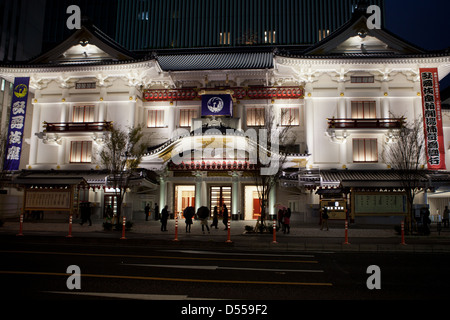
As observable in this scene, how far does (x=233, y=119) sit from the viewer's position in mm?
30422

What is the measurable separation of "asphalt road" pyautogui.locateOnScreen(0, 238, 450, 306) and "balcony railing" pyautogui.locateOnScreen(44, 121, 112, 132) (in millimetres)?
18364

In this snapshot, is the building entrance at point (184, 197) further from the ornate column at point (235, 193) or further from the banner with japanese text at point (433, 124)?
the banner with japanese text at point (433, 124)

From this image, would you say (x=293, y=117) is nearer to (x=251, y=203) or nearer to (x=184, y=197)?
(x=251, y=203)

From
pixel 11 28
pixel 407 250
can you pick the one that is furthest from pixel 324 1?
pixel 407 250

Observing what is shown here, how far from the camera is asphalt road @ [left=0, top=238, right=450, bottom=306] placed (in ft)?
23.3

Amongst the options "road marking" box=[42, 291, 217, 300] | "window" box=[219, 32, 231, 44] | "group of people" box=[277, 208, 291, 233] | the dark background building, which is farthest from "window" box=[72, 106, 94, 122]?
"window" box=[219, 32, 231, 44]

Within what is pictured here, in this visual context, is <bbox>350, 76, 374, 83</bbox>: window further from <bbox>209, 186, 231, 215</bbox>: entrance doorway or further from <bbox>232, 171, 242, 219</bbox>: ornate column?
Answer: <bbox>209, 186, 231, 215</bbox>: entrance doorway

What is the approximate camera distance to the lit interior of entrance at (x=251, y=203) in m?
31.6

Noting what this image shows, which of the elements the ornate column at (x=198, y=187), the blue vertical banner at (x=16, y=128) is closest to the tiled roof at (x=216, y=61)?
the ornate column at (x=198, y=187)

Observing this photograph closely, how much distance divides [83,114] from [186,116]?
9509 mm

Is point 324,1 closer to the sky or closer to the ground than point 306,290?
closer to the sky

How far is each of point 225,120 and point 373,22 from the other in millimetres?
15306

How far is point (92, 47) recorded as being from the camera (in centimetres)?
3281

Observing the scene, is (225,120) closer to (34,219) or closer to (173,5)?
(34,219)
